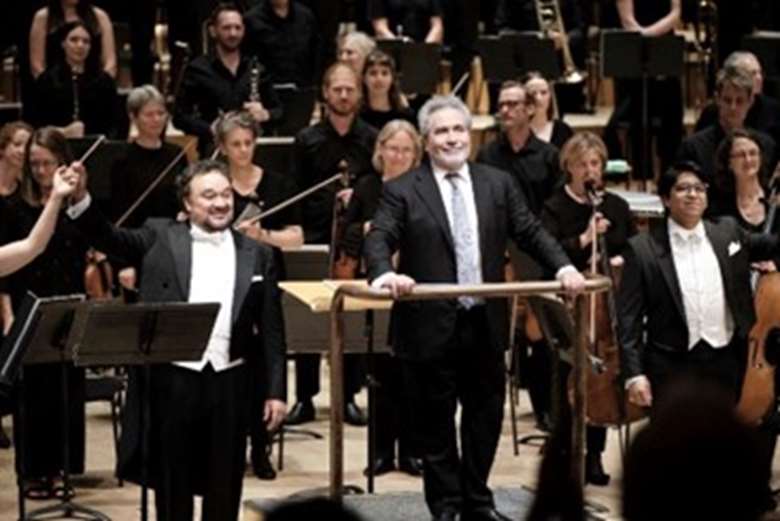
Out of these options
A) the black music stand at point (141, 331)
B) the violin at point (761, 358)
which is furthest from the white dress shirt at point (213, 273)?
the violin at point (761, 358)

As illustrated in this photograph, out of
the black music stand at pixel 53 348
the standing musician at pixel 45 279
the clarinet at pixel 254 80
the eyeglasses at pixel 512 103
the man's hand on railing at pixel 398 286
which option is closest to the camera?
the man's hand on railing at pixel 398 286

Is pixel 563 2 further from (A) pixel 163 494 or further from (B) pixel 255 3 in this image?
(A) pixel 163 494

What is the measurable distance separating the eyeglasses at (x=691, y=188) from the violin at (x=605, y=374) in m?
0.57

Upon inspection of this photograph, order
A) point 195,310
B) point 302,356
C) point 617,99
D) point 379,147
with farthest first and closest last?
point 617,99, point 302,356, point 379,147, point 195,310

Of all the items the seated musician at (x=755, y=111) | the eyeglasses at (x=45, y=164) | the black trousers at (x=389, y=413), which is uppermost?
the seated musician at (x=755, y=111)

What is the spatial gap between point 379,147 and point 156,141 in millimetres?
1397

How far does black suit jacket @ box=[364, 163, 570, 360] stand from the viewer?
237 inches

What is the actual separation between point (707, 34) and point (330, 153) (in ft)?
17.1

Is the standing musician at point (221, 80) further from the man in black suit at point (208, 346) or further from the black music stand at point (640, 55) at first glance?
the man in black suit at point (208, 346)

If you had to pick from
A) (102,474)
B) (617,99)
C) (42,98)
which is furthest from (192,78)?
(617,99)

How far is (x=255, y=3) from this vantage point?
1120 cm

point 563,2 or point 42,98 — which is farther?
point 563,2

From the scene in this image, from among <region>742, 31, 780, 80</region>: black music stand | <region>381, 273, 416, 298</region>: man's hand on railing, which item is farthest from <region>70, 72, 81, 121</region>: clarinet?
<region>381, 273, 416, 298</region>: man's hand on railing

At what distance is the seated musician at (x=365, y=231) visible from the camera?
25.3ft
